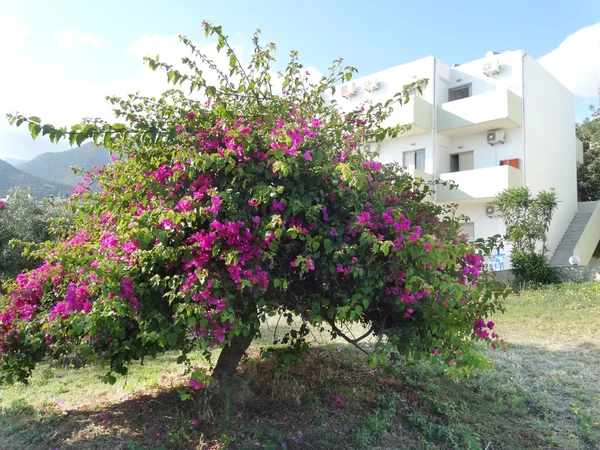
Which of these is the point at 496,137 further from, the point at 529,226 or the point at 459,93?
the point at 529,226

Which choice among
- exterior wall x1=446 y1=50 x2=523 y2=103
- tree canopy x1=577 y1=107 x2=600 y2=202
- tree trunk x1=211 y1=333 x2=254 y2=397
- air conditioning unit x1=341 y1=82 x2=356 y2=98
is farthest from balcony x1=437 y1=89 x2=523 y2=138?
tree trunk x1=211 y1=333 x2=254 y2=397

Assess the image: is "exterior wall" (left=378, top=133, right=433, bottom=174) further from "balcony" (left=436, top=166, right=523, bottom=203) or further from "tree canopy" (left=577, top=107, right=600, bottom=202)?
"tree canopy" (left=577, top=107, right=600, bottom=202)

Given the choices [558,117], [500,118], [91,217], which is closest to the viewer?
[91,217]

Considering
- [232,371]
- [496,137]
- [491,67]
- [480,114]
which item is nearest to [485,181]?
[496,137]

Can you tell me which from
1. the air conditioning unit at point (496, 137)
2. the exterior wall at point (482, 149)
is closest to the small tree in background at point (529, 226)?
the exterior wall at point (482, 149)

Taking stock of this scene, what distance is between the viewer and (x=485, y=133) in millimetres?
16344

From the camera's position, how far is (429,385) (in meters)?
4.97

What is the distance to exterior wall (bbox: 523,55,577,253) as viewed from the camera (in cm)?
1586

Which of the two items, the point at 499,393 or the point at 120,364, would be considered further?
the point at 499,393

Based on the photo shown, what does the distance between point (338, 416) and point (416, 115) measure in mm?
13266

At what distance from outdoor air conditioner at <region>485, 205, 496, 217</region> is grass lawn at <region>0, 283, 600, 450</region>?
31.8 feet

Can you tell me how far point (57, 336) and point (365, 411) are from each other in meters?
2.67

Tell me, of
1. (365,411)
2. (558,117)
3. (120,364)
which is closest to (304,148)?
(120,364)

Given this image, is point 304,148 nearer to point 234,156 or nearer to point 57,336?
point 234,156
